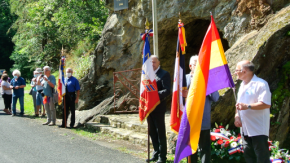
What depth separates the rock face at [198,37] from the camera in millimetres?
5805

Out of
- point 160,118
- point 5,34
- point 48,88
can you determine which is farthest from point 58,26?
Result: point 5,34

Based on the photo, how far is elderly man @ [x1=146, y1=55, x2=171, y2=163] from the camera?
5.33 metres

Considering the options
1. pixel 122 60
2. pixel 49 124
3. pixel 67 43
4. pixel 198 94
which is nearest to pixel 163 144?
pixel 198 94

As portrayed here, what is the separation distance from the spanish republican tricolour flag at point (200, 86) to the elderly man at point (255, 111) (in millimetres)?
272

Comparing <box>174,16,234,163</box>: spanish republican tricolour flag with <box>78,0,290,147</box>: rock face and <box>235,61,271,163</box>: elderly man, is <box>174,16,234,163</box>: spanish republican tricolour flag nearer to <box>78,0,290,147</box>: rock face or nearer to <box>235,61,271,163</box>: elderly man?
<box>235,61,271,163</box>: elderly man

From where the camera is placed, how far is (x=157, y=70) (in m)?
5.57

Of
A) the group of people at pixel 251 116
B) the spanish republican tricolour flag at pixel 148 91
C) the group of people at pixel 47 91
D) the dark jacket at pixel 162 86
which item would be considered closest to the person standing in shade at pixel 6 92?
the group of people at pixel 47 91

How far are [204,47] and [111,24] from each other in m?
8.46

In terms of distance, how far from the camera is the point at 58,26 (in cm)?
2066

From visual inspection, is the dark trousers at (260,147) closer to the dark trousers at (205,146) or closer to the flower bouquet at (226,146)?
the dark trousers at (205,146)

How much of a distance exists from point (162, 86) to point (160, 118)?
→ 626 mm

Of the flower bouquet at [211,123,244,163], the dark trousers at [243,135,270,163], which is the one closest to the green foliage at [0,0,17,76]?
the flower bouquet at [211,123,244,163]

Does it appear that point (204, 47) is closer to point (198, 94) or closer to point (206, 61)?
point (206, 61)

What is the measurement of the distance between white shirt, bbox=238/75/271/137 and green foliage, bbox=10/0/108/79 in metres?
12.8
